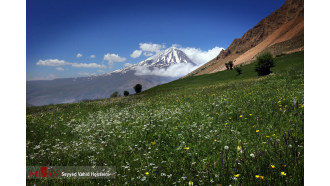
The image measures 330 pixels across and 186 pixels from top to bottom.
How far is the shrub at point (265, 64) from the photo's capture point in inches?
1564

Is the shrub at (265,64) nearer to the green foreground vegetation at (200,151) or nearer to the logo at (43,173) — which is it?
the green foreground vegetation at (200,151)

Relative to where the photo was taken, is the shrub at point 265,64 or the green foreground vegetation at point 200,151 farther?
the shrub at point 265,64

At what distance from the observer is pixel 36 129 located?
28.0 ft

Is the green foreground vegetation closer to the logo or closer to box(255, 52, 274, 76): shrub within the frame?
the logo

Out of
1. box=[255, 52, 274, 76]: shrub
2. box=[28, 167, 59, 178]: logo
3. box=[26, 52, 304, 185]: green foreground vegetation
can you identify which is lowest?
box=[28, 167, 59, 178]: logo

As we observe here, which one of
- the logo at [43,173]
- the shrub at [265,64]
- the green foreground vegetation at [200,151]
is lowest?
the logo at [43,173]

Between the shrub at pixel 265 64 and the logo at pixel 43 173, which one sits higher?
the shrub at pixel 265 64

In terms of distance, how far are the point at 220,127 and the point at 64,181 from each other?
429 centimetres

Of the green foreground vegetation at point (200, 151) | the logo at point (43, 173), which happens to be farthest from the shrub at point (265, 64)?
the logo at point (43, 173)

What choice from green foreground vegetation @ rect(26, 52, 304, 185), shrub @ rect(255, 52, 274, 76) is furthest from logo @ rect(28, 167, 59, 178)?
shrub @ rect(255, 52, 274, 76)

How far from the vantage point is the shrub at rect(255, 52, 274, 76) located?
39.7 meters

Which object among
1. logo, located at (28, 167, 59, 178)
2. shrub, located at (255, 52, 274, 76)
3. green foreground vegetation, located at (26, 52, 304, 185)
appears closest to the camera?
green foreground vegetation, located at (26, 52, 304, 185)

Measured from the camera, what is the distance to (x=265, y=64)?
131 feet
